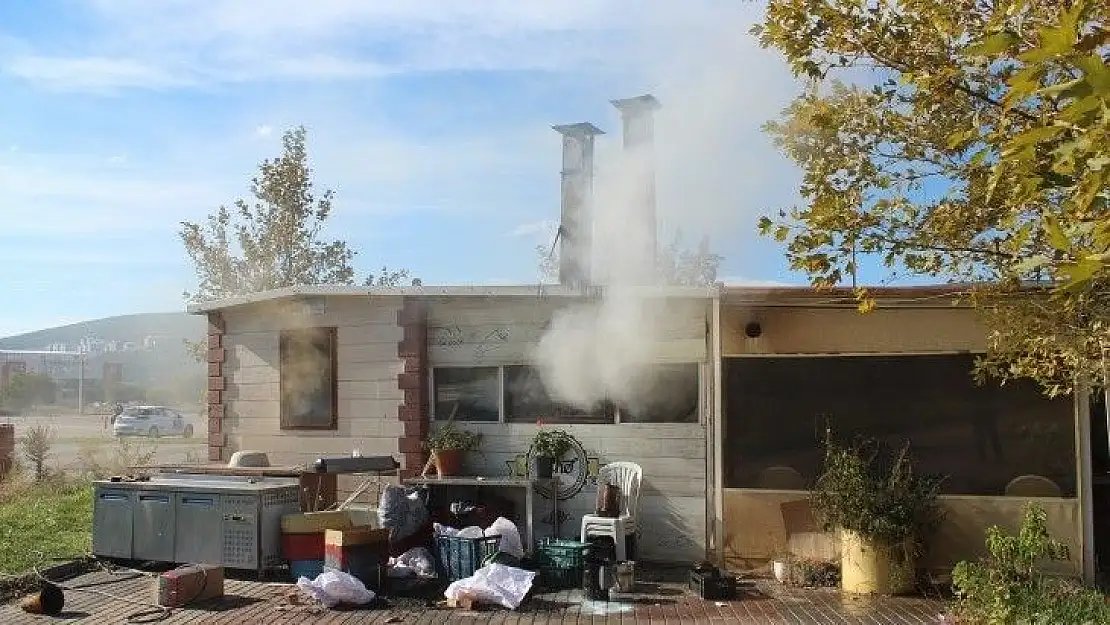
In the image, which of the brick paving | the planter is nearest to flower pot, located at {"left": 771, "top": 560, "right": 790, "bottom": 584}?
the brick paving

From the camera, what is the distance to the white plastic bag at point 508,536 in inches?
384

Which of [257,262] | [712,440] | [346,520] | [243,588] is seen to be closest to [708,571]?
[712,440]

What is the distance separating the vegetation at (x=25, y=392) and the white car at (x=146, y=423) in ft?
75.7

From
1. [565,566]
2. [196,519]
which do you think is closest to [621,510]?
[565,566]

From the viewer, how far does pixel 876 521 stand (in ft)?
29.1

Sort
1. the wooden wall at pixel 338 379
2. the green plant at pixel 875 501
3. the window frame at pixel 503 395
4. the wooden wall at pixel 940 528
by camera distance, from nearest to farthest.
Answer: the green plant at pixel 875 501, the wooden wall at pixel 940 528, the window frame at pixel 503 395, the wooden wall at pixel 338 379

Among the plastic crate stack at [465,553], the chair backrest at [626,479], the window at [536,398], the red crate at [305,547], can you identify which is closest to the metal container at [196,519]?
the red crate at [305,547]

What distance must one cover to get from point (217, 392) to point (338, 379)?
2079 millimetres

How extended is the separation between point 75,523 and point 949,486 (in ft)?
36.6

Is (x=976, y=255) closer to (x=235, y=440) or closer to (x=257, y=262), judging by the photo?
(x=235, y=440)

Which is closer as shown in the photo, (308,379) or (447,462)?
(447,462)

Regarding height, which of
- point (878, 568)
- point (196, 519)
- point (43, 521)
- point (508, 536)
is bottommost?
point (43, 521)

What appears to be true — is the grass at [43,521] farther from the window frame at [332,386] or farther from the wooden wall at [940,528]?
the wooden wall at [940,528]

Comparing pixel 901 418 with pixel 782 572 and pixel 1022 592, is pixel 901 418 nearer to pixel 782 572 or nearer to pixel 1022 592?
pixel 782 572
